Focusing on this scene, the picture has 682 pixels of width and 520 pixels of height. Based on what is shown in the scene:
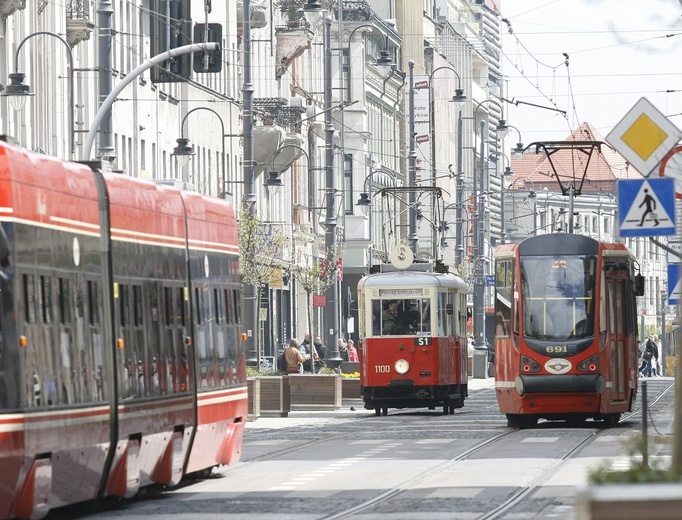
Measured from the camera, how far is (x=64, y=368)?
54.3ft

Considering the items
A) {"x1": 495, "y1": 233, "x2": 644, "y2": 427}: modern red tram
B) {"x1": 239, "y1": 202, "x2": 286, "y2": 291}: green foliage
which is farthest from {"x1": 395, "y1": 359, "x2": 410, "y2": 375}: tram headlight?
{"x1": 495, "y1": 233, "x2": 644, "y2": 427}: modern red tram

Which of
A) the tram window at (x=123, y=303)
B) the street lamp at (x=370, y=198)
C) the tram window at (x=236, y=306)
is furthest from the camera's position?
the street lamp at (x=370, y=198)

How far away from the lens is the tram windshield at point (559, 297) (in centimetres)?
3375

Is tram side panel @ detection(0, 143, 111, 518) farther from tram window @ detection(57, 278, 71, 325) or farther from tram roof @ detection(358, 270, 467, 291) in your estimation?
tram roof @ detection(358, 270, 467, 291)

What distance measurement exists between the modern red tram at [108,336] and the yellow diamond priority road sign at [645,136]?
430 cm

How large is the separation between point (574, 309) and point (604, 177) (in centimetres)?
15632

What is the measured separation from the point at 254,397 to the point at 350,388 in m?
11.2

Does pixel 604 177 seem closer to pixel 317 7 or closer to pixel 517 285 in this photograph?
pixel 317 7

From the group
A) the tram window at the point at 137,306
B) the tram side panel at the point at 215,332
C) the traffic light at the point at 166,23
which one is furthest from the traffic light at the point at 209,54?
the traffic light at the point at 166,23

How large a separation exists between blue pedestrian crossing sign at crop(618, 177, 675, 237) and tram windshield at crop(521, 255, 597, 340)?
16216 millimetres

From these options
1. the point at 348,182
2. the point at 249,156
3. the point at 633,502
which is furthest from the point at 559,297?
Result: the point at 348,182

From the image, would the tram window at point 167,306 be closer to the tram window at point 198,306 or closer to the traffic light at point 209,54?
the tram window at point 198,306

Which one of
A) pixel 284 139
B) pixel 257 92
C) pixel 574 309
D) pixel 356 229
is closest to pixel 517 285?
pixel 574 309

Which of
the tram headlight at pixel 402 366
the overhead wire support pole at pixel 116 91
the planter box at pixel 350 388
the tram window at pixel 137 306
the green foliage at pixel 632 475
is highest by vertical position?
the overhead wire support pole at pixel 116 91
